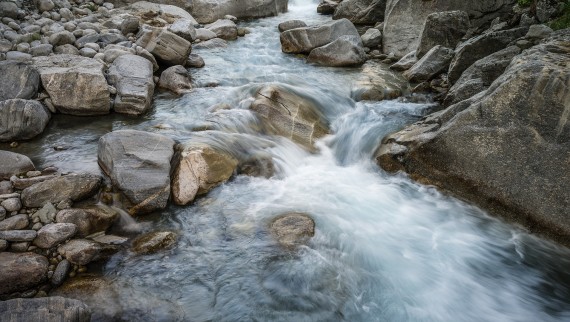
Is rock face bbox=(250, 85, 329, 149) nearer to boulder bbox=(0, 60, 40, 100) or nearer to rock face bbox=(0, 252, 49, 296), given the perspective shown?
boulder bbox=(0, 60, 40, 100)

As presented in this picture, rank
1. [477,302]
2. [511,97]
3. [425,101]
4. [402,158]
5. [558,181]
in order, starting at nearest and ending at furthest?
[477,302], [558,181], [511,97], [402,158], [425,101]

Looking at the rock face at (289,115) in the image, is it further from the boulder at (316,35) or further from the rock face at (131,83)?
the boulder at (316,35)

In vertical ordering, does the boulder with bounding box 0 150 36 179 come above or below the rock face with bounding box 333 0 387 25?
below

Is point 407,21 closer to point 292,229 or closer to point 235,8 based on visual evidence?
point 235,8

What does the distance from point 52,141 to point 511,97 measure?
8024 mm

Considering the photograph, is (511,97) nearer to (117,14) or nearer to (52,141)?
(52,141)

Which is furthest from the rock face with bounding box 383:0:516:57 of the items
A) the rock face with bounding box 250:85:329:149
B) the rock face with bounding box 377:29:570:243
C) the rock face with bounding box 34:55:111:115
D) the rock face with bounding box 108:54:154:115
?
the rock face with bounding box 34:55:111:115

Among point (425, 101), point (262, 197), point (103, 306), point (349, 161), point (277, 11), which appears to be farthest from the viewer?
point (277, 11)

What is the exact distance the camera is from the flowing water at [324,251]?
13.8 feet

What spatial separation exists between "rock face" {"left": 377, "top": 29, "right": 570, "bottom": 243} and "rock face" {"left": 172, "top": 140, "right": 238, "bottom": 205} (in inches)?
137

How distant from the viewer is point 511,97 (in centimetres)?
543

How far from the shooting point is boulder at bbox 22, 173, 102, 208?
15.7 ft

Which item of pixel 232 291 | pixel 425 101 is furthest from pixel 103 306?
pixel 425 101

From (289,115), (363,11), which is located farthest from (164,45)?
(363,11)
